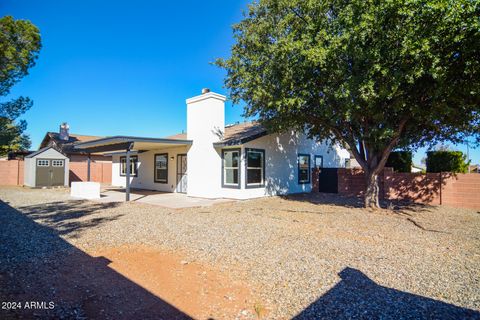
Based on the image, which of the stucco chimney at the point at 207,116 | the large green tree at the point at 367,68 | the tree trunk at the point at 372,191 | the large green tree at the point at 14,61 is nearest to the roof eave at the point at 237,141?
the stucco chimney at the point at 207,116

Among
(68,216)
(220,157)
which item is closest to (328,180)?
(220,157)

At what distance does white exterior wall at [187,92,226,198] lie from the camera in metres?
12.8

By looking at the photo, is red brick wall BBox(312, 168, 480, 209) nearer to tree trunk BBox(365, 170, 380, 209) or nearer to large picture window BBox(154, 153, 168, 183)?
tree trunk BBox(365, 170, 380, 209)

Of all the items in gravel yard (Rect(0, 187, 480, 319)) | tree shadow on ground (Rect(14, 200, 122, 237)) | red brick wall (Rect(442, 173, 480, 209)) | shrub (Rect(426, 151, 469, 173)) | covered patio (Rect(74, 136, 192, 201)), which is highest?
covered patio (Rect(74, 136, 192, 201))

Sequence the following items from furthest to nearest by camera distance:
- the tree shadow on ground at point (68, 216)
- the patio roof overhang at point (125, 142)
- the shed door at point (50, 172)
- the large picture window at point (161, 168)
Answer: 1. the shed door at point (50, 172)
2. the large picture window at point (161, 168)
3. the patio roof overhang at point (125, 142)
4. the tree shadow on ground at point (68, 216)

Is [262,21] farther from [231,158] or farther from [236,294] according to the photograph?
[236,294]

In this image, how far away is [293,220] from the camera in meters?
8.05

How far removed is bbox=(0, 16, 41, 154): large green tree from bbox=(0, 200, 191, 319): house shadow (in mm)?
18190

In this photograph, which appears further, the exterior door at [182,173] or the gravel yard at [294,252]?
the exterior door at [182,173]

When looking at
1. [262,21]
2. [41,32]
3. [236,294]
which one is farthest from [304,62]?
[41,32]

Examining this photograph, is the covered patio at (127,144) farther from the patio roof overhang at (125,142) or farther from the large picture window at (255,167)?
the large picture window at (255,167)

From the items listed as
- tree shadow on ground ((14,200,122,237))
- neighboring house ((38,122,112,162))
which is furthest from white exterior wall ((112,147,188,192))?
neighboring house ((38,122,112,162))

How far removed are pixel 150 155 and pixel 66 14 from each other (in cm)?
841

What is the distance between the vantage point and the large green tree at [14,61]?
1784cm
